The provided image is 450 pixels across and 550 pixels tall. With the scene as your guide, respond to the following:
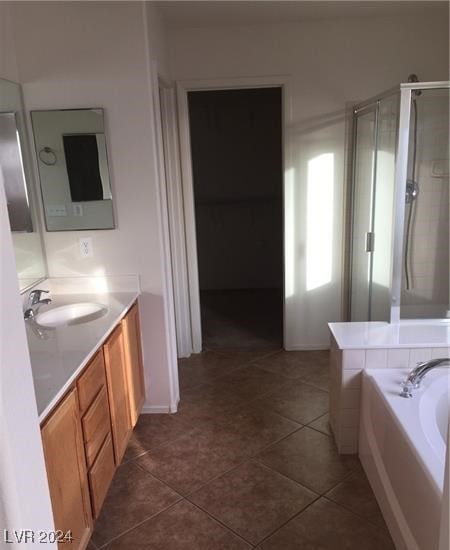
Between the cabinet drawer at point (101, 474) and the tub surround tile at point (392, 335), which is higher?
the tub surround tile at point (392, 335)

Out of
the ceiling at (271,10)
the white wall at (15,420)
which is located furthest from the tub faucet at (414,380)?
the ceiling at (271,10)

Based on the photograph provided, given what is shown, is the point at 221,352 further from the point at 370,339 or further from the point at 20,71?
the point at 20,71

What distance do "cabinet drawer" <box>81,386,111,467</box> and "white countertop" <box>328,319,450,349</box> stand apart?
1165 mm

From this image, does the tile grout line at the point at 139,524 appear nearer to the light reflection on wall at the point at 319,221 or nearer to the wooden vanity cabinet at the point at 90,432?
the wooden vanity cabinet at the point at 90,432

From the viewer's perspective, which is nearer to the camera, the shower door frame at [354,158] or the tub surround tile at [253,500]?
the tub surround tile at [253,500]

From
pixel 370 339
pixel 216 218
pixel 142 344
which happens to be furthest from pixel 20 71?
pixel 216 218

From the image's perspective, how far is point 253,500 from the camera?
2.18m

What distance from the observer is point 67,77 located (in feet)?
8.21

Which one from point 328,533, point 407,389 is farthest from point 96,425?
point 407,389

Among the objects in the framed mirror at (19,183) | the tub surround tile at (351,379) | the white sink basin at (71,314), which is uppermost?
the framed mirror at (19,183)

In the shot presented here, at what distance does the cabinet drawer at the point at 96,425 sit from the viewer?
179 centimetres

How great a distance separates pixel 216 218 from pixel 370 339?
11.5 ft

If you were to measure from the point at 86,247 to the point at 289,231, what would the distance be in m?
Answer: 1.61

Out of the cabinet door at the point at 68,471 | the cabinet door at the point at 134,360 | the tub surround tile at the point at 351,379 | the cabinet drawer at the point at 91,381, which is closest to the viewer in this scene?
the cabinet door at the point at 68,471
